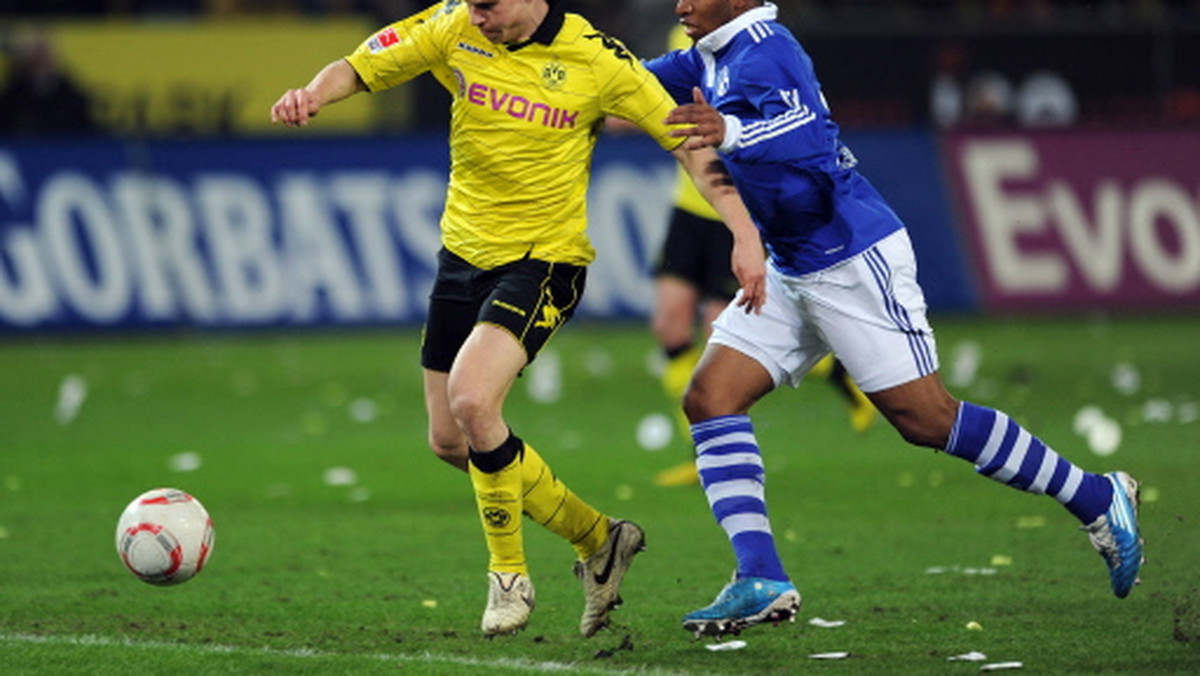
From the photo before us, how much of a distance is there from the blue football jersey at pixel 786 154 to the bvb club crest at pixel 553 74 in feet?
1.53

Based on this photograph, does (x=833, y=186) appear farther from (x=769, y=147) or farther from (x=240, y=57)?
(x=240, y=57)

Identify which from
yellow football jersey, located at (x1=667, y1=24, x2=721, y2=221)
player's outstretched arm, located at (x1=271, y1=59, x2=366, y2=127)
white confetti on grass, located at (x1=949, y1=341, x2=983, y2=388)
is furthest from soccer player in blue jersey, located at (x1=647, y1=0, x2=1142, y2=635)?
white confetti on grass, located at (x1=949, y1=341, x2=983, y2=388)

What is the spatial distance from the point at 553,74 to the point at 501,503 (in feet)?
4.75

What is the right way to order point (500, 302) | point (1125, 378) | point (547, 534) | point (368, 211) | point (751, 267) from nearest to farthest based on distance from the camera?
point (751, 267), point (500, 302), point (547, 534), point (1125, 378), point (368, 211)

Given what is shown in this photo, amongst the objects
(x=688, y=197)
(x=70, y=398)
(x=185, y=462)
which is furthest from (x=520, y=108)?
(x=70, y=398)

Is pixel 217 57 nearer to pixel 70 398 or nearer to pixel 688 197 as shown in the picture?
pixel 70 398

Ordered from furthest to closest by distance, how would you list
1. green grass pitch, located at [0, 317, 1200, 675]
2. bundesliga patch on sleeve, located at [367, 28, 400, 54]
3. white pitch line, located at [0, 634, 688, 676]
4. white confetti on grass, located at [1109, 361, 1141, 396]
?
white confetti on grass, located at [1109, 361, 1141, 396]
bundesliga patch on sleeve, located at [367, 28, 400, 54]
green grass pitch, located at [0, 317, 1200, 675]
white pitch line, located at [0, 634, 688, 676]

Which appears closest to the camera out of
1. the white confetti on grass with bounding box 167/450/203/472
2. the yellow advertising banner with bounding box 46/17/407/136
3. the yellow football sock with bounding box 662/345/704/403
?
the yellow football sock with bounding box 662/345/704/403

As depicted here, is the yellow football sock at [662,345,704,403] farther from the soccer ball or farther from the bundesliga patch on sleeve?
the soccer ball

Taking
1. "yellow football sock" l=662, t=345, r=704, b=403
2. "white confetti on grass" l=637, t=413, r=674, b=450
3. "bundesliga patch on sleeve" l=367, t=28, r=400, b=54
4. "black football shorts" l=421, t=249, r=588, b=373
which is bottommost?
"white confetti on grass" l=637, t=413, r=674, b=450

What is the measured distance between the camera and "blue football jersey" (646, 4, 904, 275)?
663 cm

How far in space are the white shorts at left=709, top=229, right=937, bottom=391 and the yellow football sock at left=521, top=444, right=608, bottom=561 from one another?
2.43 feet

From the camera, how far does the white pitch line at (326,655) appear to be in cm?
616

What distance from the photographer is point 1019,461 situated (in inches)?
273
